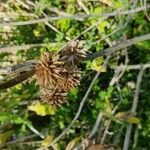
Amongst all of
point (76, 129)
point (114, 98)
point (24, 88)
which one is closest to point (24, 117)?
point (24, 88)

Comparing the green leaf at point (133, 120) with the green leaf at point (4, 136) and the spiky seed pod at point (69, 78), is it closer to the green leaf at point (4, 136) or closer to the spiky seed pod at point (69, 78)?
the green leaf at point (4, 136)

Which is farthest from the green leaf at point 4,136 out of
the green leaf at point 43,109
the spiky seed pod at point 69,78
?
the spiky seed pod at point 69,78

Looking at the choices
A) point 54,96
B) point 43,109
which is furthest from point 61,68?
point 43,109

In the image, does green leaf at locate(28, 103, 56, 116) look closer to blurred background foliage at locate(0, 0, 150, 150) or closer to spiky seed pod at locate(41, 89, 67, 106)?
blurred background foliage at locate(0, 0, 150, 150)

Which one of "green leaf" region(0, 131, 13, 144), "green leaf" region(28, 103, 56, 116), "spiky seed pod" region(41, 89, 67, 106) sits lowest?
"green leaf" region(0, 131, 13, 144)

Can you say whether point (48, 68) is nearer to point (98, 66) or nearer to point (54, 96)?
point (54, 96)

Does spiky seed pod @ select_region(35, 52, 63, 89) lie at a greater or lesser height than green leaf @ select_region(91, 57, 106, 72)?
lesser

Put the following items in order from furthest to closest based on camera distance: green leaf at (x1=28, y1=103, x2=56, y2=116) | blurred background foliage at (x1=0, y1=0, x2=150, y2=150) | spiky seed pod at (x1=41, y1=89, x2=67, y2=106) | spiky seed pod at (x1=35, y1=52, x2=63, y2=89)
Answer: blurred background foliage at (x1=0, y1=0, x2=150, y2=150)
green leaf at (x1=28, y1=103, x2=56, y2=116)
spiky seed pod at (x1=41, y1=89, x2=67, y2=106)
spiky seed pod at (x1=35, y1=52, x2=63, y2=89)

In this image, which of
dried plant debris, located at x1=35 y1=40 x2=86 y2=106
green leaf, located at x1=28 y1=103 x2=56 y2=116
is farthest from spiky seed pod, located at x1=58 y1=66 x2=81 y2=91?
green leaf, located at x1=28 y1=103 x2=56 y2=116
